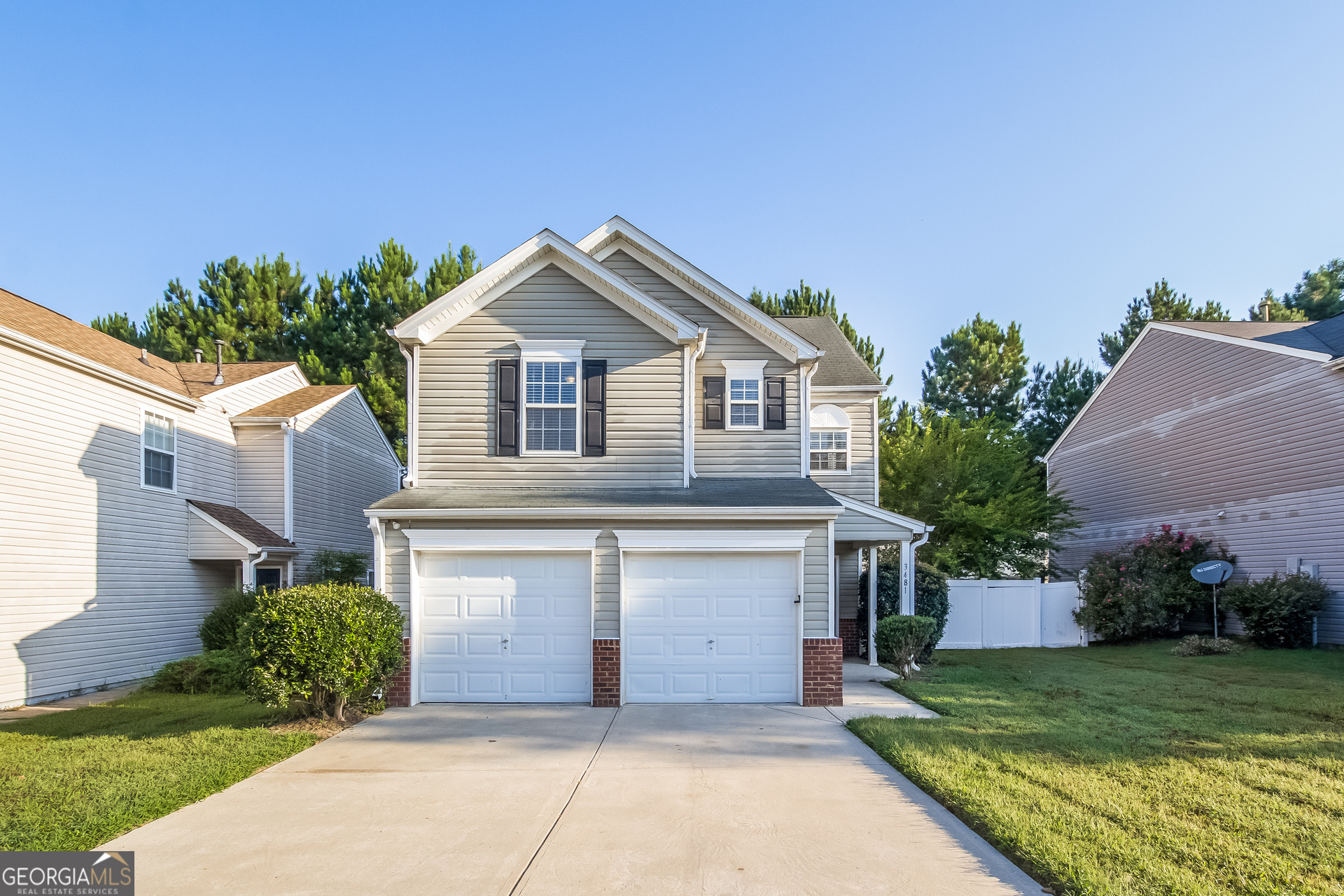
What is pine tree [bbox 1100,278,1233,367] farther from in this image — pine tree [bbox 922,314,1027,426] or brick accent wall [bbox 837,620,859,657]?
brick accent wall [bbox 837,620,859,657]

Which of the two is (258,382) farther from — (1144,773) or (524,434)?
(1144,773)

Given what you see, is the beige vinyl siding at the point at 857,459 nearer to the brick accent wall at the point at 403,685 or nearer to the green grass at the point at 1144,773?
the green grass at the point at 1144,773

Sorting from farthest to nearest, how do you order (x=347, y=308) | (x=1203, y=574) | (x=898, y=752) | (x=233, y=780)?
(x=347, y=308) < (x=1203, y=574) < (x=898, y=752) < (x=233, y=780)

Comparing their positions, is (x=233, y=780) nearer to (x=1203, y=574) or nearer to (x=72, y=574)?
(x=72, y=574)

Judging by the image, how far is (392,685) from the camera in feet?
37.4

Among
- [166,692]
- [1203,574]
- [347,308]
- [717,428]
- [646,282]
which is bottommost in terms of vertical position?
[166,692]

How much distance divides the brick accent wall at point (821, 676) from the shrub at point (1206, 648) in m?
10.0

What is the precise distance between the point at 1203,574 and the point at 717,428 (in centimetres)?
1206

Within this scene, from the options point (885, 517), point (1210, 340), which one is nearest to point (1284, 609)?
point (1210, 340)

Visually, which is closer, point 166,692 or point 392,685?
point 392,685

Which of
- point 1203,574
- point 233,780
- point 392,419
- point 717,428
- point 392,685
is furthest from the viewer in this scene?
point 392,419

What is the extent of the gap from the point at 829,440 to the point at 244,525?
40.4ft

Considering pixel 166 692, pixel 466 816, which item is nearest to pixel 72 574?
pixel 166 692

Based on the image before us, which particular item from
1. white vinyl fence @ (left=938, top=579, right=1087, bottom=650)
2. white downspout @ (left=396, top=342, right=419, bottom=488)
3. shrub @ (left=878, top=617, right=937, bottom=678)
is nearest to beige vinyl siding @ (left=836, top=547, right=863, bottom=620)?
white vinyl fence @ (left=938, top=579, right=1087, bottom=650)
